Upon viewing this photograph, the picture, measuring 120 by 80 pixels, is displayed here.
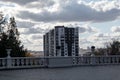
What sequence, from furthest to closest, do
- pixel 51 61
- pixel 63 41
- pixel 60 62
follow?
pixel 63 41, pixel 60 62, pixel 51 61

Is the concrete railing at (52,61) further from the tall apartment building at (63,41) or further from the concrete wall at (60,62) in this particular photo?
the tall apartment building at (63,41)

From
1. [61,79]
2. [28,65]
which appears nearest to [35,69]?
[28,65]

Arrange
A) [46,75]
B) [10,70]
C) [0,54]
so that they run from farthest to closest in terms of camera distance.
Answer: [0,54]
[10,70]
[46,75]

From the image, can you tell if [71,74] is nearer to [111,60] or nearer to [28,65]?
[28,65]

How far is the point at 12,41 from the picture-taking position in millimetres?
46375

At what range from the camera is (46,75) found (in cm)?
1812

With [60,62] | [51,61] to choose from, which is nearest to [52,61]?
[51,61]

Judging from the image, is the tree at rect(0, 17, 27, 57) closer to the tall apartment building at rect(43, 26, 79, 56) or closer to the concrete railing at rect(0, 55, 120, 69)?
the tall apartment building at rect(43, 26, 79, 56)

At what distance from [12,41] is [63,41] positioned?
9404 millimetres

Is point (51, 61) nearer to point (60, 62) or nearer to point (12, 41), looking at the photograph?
point (60, 62)

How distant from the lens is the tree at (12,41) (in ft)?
135

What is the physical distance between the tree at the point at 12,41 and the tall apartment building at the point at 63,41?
350cm

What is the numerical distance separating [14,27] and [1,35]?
7.79 metres

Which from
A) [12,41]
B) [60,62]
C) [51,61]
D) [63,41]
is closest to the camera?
[51,61]
